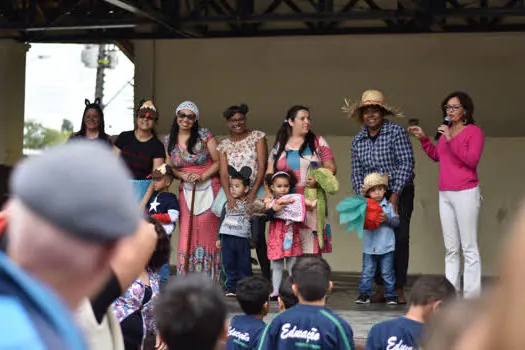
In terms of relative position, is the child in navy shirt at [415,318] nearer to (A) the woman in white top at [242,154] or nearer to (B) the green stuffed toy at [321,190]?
(B) the green stuffed toy at [321,190]

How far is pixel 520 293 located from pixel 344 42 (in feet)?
31.5

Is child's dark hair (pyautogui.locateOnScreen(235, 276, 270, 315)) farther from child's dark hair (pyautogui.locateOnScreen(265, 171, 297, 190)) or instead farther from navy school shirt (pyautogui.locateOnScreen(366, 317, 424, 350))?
child's dark hair (pyautogui.locateOnScreen(265, 171, 297, 190))

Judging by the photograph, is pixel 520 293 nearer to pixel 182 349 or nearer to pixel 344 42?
pixel 182 349

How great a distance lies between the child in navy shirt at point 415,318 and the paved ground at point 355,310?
209cm

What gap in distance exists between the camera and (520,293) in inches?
31.2

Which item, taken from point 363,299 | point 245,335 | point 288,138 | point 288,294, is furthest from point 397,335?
point 288,138

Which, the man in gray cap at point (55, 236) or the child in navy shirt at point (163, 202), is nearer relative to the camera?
the man in gray cap at point (55, 236)

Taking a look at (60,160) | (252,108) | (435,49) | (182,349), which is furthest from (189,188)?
(60,160)

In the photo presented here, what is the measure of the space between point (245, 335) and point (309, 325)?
535 millimetres

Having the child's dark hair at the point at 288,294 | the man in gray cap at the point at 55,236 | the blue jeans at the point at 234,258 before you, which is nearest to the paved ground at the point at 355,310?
the blue jeans at the point at 234,258

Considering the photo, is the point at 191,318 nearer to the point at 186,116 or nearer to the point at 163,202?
the point at 163,202

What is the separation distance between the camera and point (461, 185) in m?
6.29

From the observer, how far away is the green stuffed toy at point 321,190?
254 inches

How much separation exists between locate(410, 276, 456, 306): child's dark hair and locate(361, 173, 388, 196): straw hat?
127 inches
